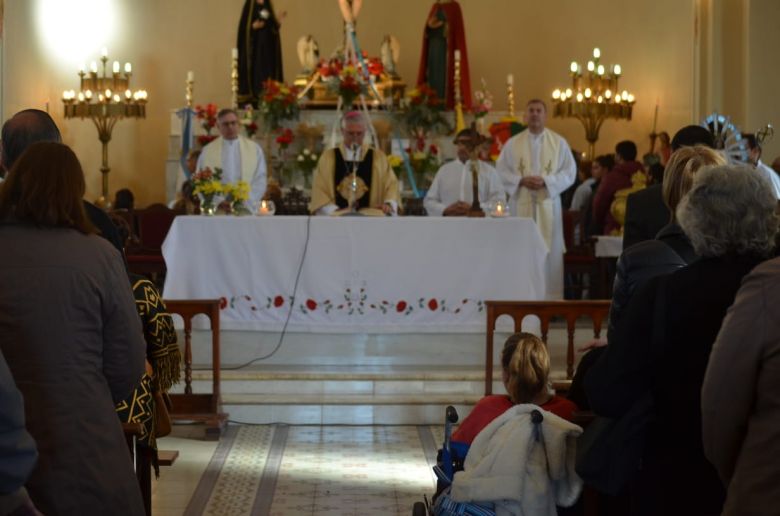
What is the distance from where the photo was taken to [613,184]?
508 inches

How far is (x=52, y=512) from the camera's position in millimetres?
3703

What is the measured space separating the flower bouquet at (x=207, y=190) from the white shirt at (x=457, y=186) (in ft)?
6.38

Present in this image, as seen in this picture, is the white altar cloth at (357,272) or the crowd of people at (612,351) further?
the white altar cloth at (357,272)

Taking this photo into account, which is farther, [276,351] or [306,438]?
[276,351]

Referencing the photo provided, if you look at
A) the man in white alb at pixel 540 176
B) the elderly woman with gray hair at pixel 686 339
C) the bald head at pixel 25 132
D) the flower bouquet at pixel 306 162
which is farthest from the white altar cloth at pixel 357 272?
the elderly woman with gray hair at pixel 686 339

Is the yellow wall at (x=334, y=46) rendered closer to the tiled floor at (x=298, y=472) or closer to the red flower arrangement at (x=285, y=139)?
the red flower arrangement at (x=285, y=139)

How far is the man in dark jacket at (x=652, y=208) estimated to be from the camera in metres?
5.79

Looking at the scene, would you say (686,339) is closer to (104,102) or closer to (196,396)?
(196,396)

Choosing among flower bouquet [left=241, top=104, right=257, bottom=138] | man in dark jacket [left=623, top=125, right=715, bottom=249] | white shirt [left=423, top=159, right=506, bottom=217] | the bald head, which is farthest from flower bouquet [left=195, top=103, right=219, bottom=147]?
the bald head

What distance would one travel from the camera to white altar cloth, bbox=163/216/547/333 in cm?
922

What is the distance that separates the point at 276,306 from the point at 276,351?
0.34 metres

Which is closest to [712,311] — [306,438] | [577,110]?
[306,438]

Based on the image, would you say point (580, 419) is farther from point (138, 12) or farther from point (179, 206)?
point (138, 12)

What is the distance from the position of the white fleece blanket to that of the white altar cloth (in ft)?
15.9
